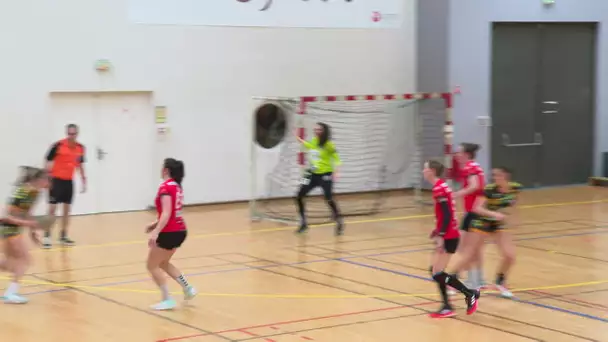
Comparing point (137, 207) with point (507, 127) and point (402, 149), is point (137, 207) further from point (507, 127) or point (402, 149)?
point (507, 127)

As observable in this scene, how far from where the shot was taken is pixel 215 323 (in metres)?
9.80

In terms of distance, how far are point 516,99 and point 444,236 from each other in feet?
46.5

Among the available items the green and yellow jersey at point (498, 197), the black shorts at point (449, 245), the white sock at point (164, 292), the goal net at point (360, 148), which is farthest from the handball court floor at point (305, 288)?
the goal net at point (360, 148)

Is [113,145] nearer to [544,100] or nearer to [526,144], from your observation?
[526,144]

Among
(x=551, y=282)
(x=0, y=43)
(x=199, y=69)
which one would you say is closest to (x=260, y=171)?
(x=199, y=69)

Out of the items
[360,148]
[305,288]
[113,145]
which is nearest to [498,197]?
[305,288]

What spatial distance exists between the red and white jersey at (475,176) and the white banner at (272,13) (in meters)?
10.1

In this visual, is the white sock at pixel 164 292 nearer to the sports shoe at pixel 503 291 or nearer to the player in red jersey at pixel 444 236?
the player in red jersey at pixel 444 236

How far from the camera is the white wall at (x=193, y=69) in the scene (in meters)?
18.2

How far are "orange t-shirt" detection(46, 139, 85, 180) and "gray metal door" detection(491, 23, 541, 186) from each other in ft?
37.0

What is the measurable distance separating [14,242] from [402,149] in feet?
43.3

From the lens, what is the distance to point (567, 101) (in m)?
23.9

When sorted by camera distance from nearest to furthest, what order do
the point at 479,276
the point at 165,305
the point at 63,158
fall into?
1. the point at 165,305
2. the point at 479,276
3. the point at 63,158

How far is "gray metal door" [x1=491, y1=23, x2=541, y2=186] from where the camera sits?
2288 centimetres
